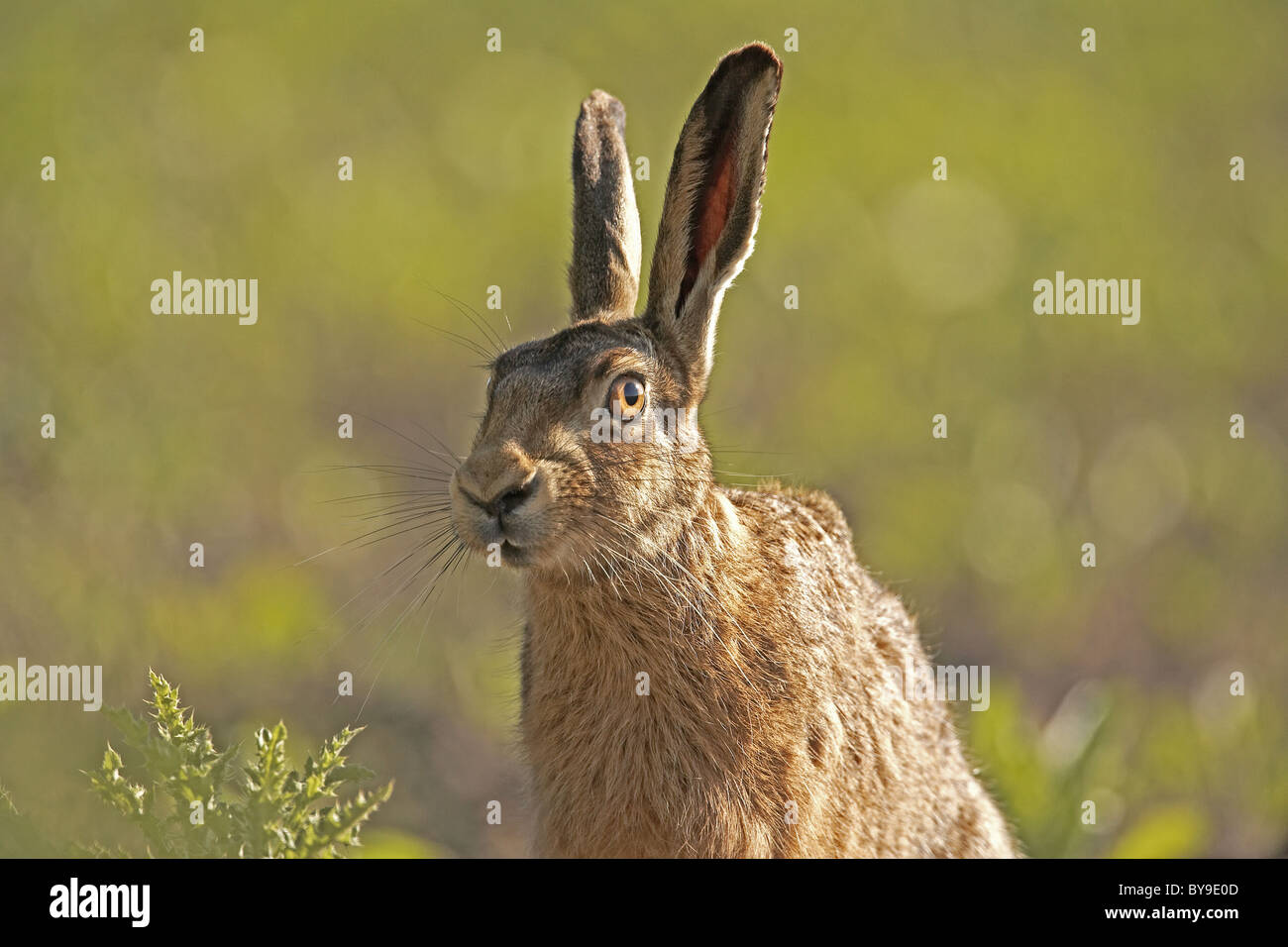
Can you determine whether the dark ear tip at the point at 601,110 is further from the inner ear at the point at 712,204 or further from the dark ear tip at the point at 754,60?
the dark ear tip at the point at 754,60

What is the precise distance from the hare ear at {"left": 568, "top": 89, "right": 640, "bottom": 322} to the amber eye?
598mm

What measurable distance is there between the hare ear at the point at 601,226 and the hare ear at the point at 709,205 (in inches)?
13.4

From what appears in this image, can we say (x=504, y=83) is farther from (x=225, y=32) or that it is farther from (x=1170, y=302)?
(x=1170, y=302)

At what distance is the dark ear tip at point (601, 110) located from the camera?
5941 mm

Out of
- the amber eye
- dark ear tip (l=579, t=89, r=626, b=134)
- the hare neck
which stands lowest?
the hare neck

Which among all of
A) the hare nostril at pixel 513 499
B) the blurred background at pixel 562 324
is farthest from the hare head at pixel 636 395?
the blurred background at pixel 562 324

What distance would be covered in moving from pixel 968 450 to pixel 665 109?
12.8 ft

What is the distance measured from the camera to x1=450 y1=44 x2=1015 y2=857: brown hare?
196 inches

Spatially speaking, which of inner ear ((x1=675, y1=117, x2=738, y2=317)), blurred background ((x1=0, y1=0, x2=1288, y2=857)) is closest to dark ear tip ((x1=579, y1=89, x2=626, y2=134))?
inner ear ((x1=675, y1=117, x2=738, y2=317))

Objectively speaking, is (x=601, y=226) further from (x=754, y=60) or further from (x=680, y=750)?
(x=680, y=750)

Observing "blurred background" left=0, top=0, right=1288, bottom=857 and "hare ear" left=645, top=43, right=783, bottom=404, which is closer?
"hare ear" left=645, top=43, right=783, bottom=404

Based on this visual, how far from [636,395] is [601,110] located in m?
1.40

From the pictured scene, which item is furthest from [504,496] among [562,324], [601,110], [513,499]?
[562,324]

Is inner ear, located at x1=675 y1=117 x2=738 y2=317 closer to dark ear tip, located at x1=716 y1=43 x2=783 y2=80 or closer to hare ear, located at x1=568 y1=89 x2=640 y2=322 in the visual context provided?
dark ear tip, located at x1=716 y1=43 x2=783 y2=80
